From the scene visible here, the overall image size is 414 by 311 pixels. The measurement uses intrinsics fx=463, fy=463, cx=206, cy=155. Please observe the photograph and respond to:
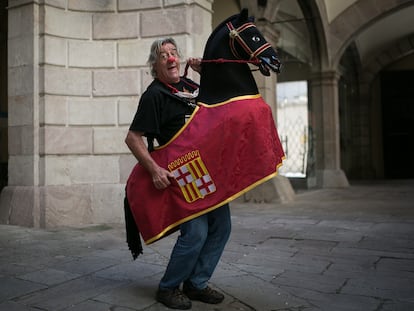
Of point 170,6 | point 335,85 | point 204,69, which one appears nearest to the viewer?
point 204,69

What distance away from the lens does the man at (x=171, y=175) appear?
7.88 ft

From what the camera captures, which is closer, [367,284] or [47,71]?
[367,284]

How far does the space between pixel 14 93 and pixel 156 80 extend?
145 inches

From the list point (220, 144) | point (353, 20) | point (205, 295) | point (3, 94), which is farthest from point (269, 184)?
point (353, 20)

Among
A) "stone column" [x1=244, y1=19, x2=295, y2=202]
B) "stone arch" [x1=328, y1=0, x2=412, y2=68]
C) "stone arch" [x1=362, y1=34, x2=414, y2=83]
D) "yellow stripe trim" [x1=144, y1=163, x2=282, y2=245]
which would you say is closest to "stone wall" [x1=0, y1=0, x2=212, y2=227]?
"stone column" [x1=244, y1=19, x2=295, y2=202]

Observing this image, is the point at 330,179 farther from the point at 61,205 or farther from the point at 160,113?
the point at 160,113

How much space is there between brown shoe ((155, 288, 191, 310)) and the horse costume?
1.00 ft

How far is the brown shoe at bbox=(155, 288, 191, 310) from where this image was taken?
2.43m

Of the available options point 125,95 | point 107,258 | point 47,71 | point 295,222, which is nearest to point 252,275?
point 107,258

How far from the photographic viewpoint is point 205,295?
8.34ft

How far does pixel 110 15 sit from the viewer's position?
565 cm

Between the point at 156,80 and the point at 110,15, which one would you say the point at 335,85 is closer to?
the point at 110,15

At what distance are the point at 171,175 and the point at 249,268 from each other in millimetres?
1277

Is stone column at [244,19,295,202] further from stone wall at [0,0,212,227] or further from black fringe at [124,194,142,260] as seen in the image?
black fringe at [124,194,142,260]
